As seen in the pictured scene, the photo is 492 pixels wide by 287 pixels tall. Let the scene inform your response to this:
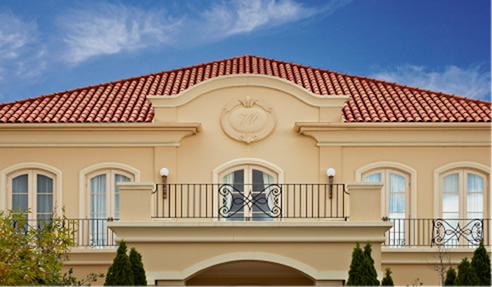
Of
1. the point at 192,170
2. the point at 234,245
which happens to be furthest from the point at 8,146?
the point at 234,245

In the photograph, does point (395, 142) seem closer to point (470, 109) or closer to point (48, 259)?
point (470, 109)

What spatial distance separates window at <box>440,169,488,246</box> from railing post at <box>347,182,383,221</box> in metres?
5.07

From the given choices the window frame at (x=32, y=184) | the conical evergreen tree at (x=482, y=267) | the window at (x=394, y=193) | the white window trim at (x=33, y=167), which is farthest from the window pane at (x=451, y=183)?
the window frame at (x=32, y=184)

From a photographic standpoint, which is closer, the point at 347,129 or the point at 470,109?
the point at 347,129

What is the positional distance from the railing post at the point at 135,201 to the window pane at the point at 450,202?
905 centimetres

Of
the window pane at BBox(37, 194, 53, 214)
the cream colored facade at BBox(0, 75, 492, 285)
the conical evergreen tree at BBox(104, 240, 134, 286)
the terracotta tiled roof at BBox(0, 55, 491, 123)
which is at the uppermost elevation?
the terracotta tiled roof at BBox(0, 55, 491, 123)

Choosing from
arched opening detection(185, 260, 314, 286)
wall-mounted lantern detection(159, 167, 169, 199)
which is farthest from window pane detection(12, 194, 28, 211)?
arched opening detection(185, 260, 314, 286)

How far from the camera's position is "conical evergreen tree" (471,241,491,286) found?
1364 cm

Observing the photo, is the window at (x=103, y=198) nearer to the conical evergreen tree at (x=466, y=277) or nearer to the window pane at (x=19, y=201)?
the window pane at (x=19, y=201)

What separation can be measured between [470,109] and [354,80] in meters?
4.40

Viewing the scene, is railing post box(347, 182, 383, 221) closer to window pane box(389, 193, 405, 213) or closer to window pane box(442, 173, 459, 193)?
window pane box(389, 193, 405, 213)

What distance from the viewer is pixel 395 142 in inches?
775

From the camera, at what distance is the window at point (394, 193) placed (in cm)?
1977

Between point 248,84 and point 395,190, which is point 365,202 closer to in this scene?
point 395,190
